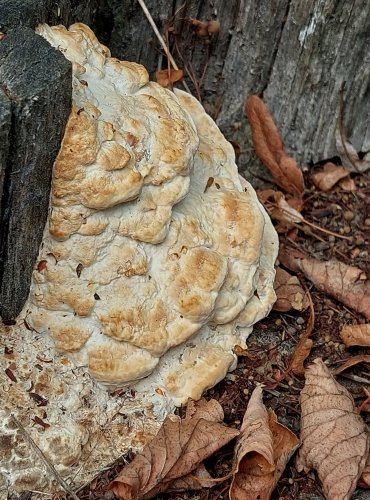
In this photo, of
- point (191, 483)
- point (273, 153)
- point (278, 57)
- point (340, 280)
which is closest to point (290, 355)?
point (340, 280)

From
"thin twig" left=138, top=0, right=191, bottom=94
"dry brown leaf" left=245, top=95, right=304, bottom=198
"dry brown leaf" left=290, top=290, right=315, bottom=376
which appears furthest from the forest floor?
"thin twig" left=138, top=0, right=191, bottom=94

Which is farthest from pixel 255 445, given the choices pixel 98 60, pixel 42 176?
pixel 98 60

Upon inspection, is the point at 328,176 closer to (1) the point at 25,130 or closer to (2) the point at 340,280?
(2) the point at 340,280

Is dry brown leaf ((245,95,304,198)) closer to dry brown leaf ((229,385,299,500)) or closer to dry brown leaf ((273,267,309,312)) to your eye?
dry brown leaf ((273,267,309,312))

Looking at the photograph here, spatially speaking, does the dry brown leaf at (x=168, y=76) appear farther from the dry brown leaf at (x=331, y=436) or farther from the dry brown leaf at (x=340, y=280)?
the dry brown leaf at (x=331, y=436)

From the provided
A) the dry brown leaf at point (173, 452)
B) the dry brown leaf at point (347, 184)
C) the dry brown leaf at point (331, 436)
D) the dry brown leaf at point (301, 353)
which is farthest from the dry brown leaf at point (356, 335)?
the dry brown leaf at point (347, 184)

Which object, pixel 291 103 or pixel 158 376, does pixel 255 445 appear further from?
pixel 291 103
